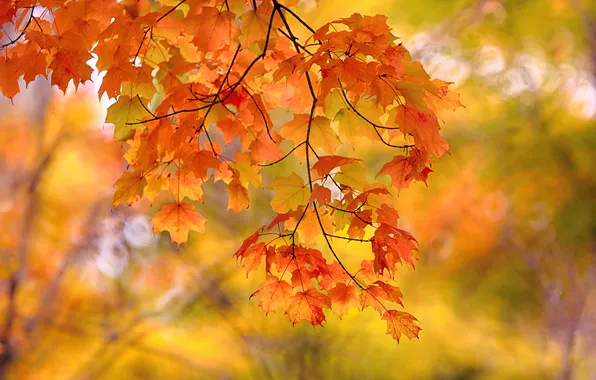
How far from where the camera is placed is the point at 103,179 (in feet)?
14.0

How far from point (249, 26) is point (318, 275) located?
2.35 feet

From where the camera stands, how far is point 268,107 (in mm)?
1959

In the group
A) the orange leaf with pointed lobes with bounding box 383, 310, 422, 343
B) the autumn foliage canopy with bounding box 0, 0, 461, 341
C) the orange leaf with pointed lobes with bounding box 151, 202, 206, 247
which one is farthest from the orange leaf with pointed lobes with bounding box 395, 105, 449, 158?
the orange leaf with pointed lobes with bounding box 151, 202, 206, 247

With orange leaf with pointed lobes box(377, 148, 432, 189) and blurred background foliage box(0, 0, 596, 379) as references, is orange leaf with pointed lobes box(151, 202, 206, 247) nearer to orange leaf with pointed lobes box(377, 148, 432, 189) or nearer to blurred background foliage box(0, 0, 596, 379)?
orange leaf with pointed lobes box(377, 148, 432, 189)

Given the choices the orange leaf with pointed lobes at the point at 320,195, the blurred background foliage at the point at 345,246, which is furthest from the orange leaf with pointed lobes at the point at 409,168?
the blurred background foliage at the point at 345,246

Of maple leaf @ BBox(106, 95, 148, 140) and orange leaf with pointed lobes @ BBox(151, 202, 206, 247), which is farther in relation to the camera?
orange leaf with pointed lobes @ BBox(151, 202, 206, 247)

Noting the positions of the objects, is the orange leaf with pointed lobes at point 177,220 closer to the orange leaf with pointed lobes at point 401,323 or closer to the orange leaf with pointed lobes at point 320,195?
the orange leaf with pointed lobes at point 320,195

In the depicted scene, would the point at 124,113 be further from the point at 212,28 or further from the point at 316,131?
the point at 316,131

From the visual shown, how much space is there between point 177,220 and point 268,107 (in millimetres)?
482

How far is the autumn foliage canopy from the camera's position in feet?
4.69

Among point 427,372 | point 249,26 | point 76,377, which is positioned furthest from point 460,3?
point 76,377

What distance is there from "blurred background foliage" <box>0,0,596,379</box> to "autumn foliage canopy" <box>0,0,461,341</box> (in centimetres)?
144

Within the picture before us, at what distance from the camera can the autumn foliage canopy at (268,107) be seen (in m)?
1.43

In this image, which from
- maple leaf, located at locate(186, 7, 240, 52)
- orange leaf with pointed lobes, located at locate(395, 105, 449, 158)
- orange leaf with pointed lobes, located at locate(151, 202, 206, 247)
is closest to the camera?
orange leaf with pointed lobes, located at locate(395, 105, 449, 158)
